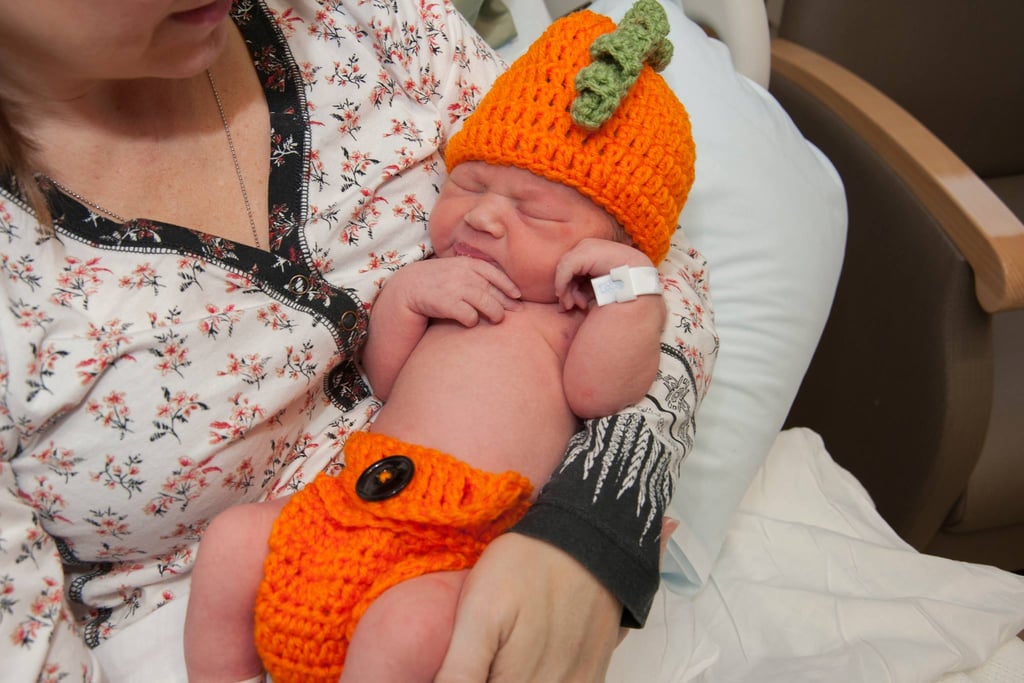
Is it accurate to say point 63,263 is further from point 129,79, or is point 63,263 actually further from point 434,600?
point 434,600

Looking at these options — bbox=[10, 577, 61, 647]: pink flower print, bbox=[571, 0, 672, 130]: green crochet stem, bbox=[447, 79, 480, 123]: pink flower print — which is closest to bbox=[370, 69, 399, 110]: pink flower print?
bbox=[447, 79, 480, 123]: pink flower print

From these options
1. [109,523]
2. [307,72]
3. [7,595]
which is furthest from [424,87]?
[7,595]

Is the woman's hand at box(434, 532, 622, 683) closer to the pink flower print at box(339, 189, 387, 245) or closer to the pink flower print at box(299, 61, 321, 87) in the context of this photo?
the pink flower print at box(339, 189, 387, 245)

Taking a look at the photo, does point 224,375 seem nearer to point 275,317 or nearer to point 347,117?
point 275,317

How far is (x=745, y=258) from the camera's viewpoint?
153cm

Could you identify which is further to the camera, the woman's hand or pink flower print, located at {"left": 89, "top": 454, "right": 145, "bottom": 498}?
pink flower print, located at {"left": 89, "top": 454, "right": 145, "bottom": 498}

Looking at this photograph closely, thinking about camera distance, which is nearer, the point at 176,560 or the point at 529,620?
the point at 529,620

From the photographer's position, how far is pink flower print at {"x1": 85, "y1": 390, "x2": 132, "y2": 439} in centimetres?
90

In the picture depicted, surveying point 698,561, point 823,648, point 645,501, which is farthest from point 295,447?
point 823,648

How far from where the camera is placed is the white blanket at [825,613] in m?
1.17

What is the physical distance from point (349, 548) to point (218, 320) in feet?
1.06

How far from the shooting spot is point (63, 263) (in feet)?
3.02

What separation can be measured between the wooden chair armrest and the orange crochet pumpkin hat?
0.82m

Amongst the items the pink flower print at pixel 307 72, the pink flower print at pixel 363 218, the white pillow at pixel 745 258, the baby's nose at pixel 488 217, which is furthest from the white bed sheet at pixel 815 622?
the pink flower print at pixel 307 72
